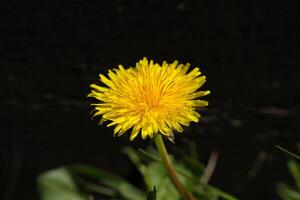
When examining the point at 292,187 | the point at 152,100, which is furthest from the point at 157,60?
the point at 152,100

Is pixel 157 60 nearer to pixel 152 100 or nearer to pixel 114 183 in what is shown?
pixel 114 183

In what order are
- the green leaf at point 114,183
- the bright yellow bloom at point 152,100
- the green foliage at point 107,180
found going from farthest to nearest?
1. the green leaf at point 114,183
2. the green foliage at point 107,180
3. the bright yellow bloom at point 152,100

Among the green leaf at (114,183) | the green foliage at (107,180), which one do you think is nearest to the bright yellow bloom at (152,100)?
the green foliage at (107,180)

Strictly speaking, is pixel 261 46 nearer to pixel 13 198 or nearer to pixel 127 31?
pixel 127 31

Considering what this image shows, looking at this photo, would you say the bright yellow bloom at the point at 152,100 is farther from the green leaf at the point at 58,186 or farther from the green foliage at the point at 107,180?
the green leaf at the point at 58,186

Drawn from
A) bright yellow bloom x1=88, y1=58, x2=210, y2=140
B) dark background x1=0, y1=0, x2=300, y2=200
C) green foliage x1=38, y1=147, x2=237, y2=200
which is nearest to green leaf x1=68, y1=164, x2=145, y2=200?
green foliage x1=38, y1=147, x2=237, y2=200

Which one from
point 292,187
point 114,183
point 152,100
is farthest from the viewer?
point 292,187
